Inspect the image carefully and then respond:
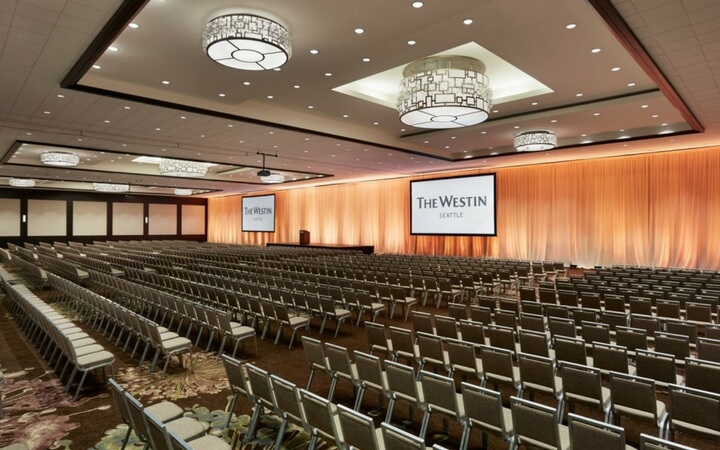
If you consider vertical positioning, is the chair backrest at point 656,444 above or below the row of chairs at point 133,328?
above

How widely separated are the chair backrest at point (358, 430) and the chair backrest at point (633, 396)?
2.13 meters

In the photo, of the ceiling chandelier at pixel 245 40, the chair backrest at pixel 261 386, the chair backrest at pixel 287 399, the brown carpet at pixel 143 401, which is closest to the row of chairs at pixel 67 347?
the brown carpet at pixel 143 401

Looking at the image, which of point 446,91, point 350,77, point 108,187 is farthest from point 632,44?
point 108,187

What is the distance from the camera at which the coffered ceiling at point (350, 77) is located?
5.69m

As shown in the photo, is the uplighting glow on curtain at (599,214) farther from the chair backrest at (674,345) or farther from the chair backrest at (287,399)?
the chair backrest at (287,399)

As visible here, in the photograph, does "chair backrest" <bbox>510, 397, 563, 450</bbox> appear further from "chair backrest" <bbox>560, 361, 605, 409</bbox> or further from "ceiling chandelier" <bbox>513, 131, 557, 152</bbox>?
"ceiling chandelier" <bbox>513, 131, 557, 152</bbox>

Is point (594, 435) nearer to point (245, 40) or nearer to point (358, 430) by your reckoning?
point (358, 430)

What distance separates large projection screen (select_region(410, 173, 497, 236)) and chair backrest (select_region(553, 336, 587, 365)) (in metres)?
14.1

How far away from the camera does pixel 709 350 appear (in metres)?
4.64

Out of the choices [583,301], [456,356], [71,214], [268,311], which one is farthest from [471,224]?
[71,214]

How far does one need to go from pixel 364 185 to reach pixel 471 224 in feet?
29.2

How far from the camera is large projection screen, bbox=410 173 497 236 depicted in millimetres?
18844

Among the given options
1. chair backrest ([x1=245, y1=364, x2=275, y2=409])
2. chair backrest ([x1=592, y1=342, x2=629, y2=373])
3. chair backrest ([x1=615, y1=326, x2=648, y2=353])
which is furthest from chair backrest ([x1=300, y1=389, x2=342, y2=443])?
chair backrest ([x1=615, y1=326, x2=648, y2=353])

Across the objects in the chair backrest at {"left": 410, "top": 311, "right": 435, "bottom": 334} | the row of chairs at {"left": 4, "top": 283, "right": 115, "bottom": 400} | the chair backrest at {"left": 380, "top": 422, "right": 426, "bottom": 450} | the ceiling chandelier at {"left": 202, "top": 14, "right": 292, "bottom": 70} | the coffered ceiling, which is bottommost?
the row of chairs at {"left": 4, "top": 283, "right": 115, "bottom": 400}
